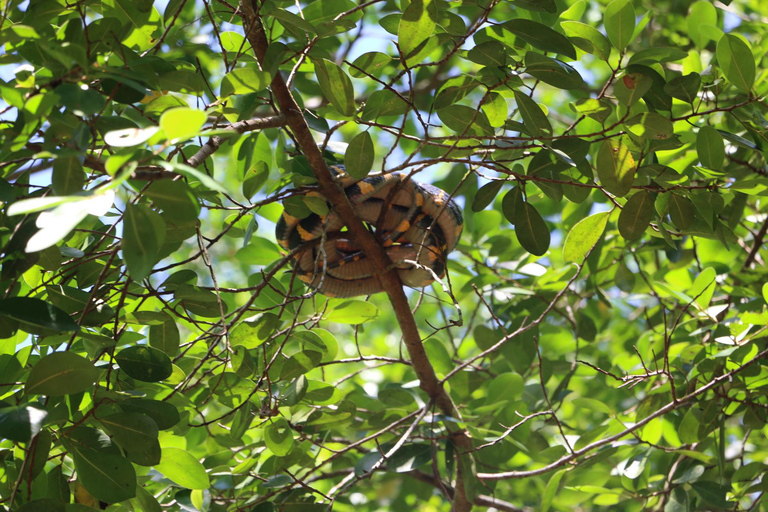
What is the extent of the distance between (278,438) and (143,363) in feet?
1.51

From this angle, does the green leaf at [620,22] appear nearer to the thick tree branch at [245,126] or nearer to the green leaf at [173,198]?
the thick tree branch at [245,126]

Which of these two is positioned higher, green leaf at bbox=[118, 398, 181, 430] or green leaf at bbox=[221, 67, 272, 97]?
green leaf at bbox=[221, 67, 272, 97]

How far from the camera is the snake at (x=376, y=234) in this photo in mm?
1784

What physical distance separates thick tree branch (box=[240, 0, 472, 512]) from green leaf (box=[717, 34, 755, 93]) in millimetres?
945

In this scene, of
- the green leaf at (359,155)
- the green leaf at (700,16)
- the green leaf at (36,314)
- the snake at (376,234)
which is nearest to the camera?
the green leaf at (36,314)

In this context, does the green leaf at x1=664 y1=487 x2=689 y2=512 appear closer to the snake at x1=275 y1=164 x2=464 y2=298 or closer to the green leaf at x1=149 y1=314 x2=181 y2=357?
the snake at x1=275 y1=164 x2=464 y2=298

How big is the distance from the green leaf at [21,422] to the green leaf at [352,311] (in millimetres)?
872

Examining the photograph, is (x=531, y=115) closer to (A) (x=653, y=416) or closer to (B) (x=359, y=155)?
(B) (x=359, y=155)

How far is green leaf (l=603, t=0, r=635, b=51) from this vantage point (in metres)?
1.50

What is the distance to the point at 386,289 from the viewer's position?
189 centimetres

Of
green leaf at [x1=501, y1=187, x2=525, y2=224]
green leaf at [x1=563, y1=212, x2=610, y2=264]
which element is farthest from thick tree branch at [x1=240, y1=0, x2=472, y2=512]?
green leaf at [x1=563, y1=212, x2=610, y2=264]

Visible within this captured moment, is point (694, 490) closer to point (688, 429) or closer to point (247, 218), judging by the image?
point (688, 429)

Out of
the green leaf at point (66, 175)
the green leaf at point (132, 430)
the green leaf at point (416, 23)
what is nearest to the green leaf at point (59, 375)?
the green leaf at point (132, 430)

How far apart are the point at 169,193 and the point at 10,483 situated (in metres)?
0.88
